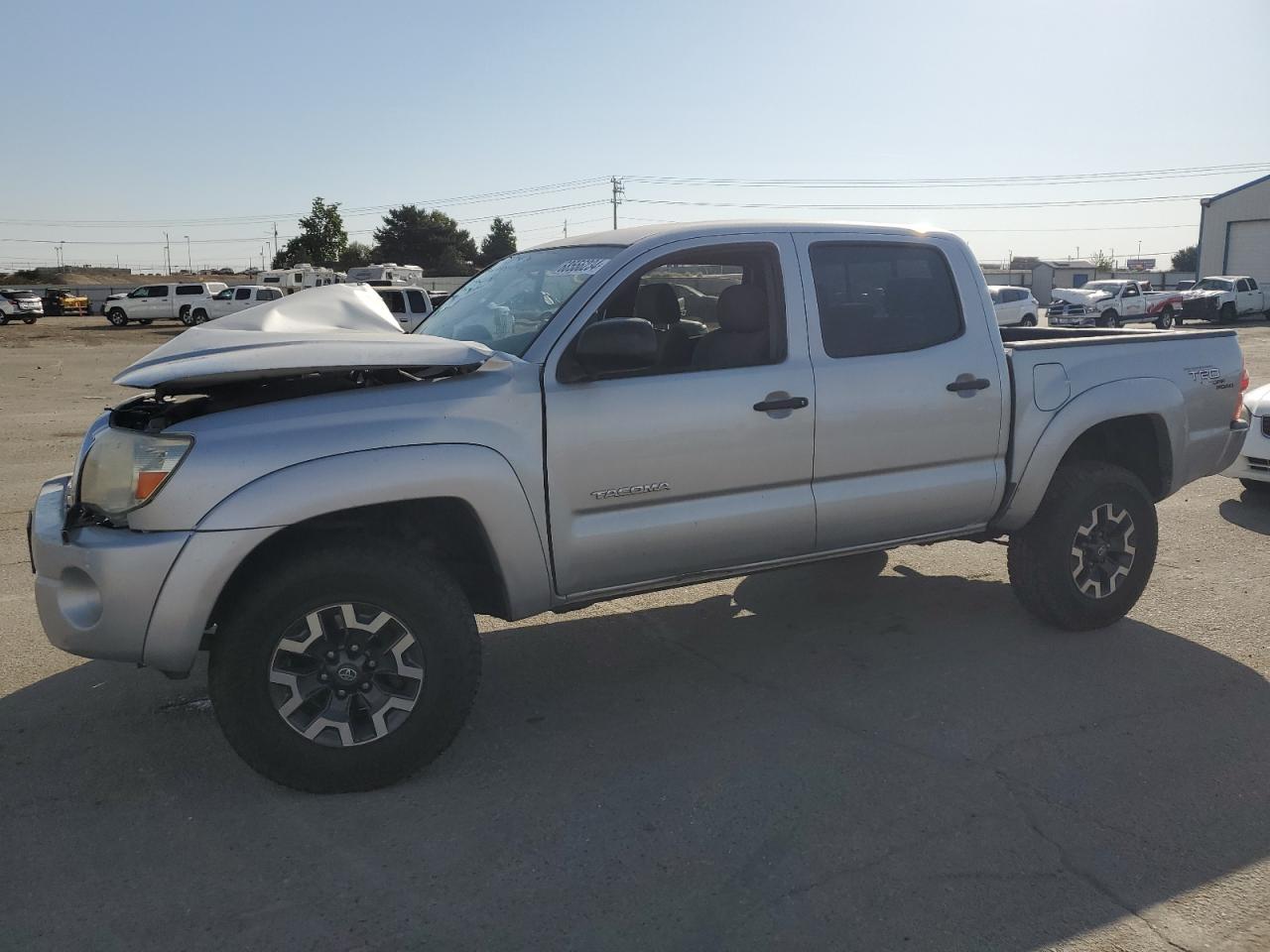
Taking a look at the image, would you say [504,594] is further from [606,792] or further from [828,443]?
[828,443]

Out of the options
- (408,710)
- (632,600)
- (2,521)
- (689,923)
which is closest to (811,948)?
(689,923)

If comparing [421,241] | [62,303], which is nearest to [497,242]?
[421,241]

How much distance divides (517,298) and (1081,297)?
1540 inches

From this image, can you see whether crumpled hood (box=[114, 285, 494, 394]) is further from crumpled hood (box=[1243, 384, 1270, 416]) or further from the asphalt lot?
crumpled hood (box=[1243, 384, 1270, 416])

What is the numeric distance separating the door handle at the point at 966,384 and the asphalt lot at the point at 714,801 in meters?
1.26

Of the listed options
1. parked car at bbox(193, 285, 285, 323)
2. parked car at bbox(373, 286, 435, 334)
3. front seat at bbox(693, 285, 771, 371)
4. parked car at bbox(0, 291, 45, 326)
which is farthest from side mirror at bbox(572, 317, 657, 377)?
parked car at bbox(0, 291, 45, 326)

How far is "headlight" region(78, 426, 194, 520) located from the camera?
3.46 metres

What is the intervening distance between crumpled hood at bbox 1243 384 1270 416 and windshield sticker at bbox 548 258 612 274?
6044mm

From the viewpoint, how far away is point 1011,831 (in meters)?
3.44

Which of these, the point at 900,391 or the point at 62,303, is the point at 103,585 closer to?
the point at 900,391

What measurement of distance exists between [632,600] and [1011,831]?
2.85 meters

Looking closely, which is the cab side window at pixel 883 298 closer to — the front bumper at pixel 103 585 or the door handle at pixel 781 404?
the door handle at pixel 781 404

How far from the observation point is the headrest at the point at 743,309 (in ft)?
15.0

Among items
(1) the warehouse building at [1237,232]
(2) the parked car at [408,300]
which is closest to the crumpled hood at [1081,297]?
(1) the warehouse building at [1237,232]
